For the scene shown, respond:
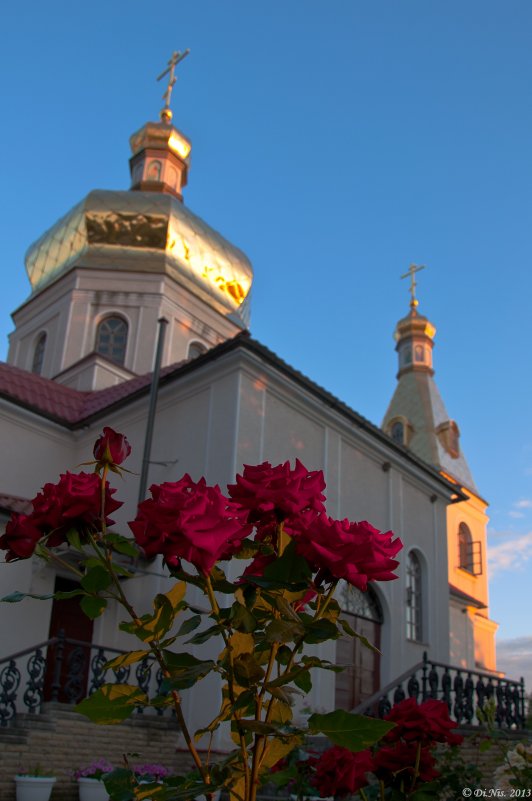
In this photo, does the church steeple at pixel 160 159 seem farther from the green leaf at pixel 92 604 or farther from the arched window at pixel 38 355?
the green leaf at pixel 92 604

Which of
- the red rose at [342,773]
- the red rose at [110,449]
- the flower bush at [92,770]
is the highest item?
the red rose at [110,449]

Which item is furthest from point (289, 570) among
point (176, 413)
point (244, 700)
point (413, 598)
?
point (413, 598)

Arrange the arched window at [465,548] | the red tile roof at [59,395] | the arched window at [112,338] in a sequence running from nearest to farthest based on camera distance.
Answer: the red tile roof at [59,395] < the arched window at [112,338] < the arched window at [465,548]

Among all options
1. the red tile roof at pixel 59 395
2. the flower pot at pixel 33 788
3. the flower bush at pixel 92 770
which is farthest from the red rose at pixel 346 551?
the red tile roof at pixel 59 395

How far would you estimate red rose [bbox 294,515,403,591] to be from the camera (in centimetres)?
157

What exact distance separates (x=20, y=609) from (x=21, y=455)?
3.76 metres

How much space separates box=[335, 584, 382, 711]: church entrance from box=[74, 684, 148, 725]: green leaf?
37.1 feet

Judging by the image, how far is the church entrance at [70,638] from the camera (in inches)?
402

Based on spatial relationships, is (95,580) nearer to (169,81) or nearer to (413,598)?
(413,598)

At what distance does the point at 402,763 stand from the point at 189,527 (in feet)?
5.17

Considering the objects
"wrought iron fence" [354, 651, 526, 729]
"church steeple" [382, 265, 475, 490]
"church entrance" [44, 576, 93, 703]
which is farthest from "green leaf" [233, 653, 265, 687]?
"church steeple" [382, 265, 475, 490]

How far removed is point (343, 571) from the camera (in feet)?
5.16

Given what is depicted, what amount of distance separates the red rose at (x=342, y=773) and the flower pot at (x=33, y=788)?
260 inches

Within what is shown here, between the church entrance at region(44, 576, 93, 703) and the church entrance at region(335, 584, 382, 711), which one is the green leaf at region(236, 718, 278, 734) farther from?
the church entrance at region(335, 584, 382, 711)
